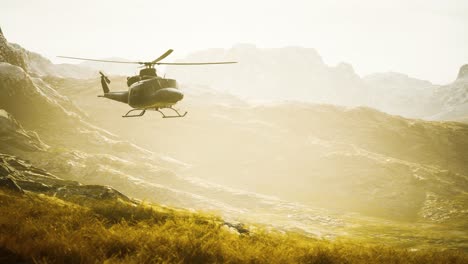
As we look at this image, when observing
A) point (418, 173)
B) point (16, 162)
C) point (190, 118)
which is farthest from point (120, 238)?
point (190, 118)

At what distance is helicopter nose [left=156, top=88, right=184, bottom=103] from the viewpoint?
551 inches

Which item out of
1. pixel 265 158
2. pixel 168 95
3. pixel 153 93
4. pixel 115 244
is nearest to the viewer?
pixel 115 244

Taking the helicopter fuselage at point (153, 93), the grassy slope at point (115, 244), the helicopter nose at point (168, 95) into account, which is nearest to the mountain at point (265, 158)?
the helicopter fuselage at point (153, 93)

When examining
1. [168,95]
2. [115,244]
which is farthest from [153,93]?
[115,244]

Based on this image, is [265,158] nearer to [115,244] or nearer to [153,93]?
[153,93]

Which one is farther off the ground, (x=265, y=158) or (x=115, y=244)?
(x=115, y=244)

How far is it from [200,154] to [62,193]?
64.3m

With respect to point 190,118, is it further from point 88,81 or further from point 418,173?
point 418,173

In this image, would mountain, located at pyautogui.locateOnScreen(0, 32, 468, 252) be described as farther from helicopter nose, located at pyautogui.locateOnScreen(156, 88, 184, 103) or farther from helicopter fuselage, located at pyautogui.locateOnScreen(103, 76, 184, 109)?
helicopter nose, located at pyautogui.locateOnScreen(156, 88, 184, 103)

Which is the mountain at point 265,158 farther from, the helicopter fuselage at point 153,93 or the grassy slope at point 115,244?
the grassy slope at point 115,244

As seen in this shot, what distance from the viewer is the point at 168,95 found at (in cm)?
1406

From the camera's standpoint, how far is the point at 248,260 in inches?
287

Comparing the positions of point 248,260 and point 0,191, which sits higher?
point 248,260

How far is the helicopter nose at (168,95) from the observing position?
1400 centimetres
